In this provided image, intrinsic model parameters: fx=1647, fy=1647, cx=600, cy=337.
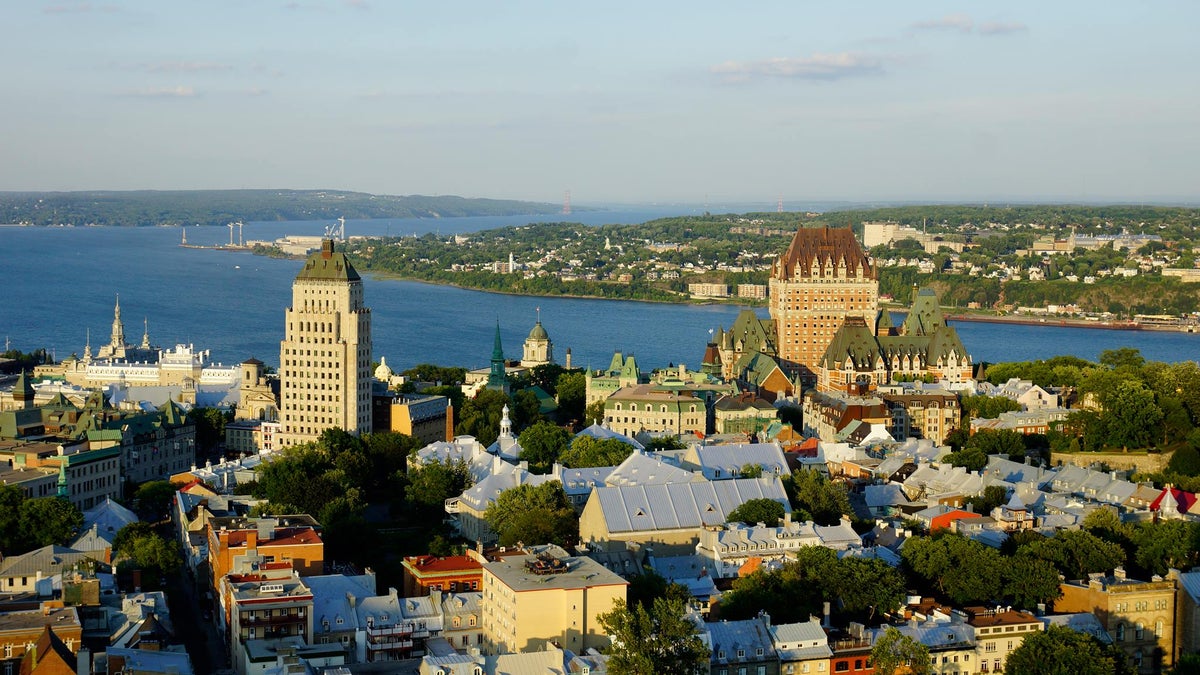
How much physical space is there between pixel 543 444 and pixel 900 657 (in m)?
17.4

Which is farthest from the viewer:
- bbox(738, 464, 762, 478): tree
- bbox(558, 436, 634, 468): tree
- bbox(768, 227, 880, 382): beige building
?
bbox(768, 227, 880, 382): beige building

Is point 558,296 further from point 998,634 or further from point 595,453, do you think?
point 998,634

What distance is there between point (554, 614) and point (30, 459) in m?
17.5

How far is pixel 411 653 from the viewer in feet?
73.6

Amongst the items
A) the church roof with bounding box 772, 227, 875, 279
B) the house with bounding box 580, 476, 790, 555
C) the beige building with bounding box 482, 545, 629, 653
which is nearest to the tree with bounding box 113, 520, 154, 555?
the house with bounding box 580, 476, 790, 555

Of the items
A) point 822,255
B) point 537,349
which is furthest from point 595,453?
point 537,349

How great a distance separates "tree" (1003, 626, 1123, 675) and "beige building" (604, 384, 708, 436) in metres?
21.4

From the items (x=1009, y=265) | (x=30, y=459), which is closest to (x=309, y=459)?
(x=30, y=459)

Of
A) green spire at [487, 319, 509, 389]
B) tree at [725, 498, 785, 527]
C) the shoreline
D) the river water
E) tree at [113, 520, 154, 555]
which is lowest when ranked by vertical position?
the shoreline

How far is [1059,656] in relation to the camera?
843 inches

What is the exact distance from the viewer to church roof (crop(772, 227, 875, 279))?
54.5 metres

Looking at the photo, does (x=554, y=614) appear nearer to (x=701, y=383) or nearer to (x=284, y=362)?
(x=284, y=362)

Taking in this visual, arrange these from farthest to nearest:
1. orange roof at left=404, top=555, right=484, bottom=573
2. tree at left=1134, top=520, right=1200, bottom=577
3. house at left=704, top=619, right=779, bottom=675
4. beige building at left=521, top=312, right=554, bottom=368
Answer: beige building at left=521, top=312, right=554, bottom=368 → tree at left=1134, top=520, right=1200, bottom=577 → orange roof at left=404, top=555, right=484, bottom=573 → house at left=704, top=619, right=779, bottom=675

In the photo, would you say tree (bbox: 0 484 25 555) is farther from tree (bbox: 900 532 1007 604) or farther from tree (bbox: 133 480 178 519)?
tree (bbox: 900 532 1007 604)
